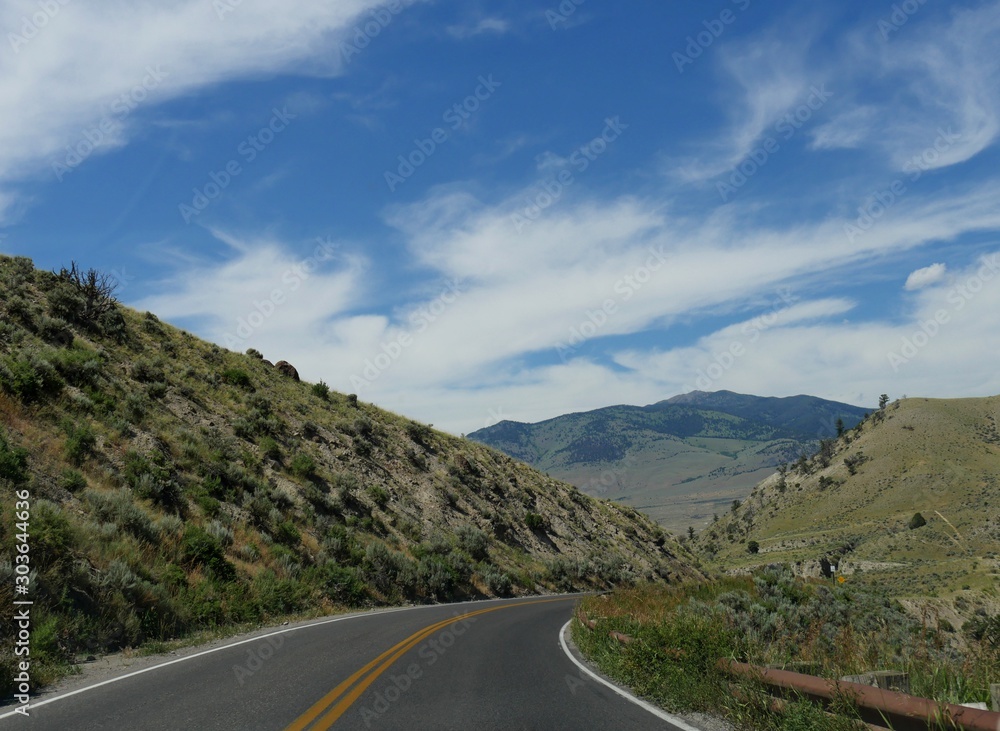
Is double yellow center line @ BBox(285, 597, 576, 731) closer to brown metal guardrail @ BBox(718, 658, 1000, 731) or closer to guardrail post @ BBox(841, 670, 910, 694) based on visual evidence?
brown metal guardrail @ BBox(718, 658, 1000, 731)

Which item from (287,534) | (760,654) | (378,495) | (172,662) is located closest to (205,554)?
(287,534)

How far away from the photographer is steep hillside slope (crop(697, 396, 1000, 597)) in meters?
69.0

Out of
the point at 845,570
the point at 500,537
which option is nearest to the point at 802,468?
the point at 845,570

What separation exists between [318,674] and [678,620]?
554 cm

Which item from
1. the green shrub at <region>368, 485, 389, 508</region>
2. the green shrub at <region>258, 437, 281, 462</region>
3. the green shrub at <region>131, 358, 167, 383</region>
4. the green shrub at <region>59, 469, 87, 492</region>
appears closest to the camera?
the green shrub at <region>59, 469, 87, 492</region>

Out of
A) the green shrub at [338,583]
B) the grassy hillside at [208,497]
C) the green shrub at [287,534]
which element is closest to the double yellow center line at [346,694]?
the grassy hillside at [208,497]

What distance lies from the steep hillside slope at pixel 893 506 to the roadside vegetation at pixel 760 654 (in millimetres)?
38337

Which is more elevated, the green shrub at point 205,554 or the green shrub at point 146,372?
the green shrub at point 146,372

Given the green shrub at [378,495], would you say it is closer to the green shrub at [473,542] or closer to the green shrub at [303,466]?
the green shrub at [303,466]

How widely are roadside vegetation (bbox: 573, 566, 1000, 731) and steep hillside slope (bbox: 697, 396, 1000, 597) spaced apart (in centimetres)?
3834

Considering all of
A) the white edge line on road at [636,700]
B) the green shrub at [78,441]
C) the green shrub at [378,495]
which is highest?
the green shrub at [78,441]

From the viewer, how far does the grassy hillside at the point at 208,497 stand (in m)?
12.5

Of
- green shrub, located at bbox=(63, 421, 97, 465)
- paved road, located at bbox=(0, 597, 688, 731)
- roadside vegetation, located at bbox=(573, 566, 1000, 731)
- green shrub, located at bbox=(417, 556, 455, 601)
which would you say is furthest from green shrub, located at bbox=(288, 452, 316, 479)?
roadside vegetation, located at bbox=(573, 566, 1000, 731)

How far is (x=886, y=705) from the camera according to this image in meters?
4.89
